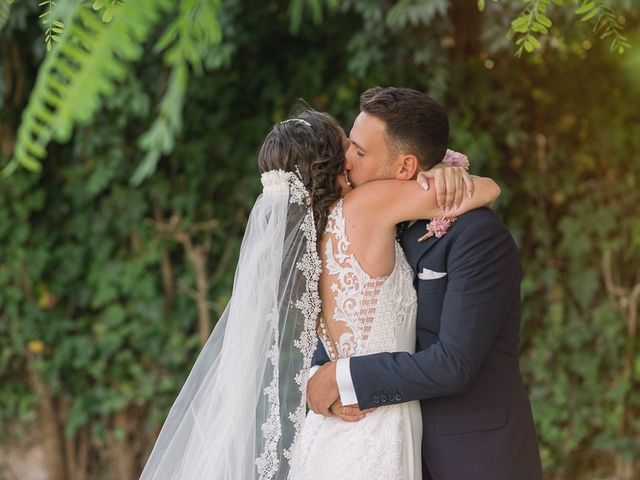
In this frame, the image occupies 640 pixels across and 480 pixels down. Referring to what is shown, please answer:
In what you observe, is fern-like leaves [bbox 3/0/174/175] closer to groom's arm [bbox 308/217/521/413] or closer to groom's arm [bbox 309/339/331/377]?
groom's arm [bbox 308/217/521/413]

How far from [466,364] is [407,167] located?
55cm

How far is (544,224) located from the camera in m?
4.84

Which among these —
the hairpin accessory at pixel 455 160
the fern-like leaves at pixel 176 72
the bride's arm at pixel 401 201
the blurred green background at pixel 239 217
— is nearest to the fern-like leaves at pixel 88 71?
the fern-like leaves at pixel 176 72

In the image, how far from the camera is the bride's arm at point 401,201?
218 cm

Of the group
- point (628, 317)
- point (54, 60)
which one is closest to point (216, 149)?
point (628, 317)

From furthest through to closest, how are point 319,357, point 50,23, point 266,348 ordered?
point 319,357 → point 266,348 → point 50,23

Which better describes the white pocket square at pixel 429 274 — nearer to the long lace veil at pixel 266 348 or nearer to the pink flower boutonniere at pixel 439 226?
the pink flower boutonniere at pixel 439 226

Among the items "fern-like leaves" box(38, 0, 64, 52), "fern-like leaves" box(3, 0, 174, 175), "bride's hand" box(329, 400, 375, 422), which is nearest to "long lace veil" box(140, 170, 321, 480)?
"bride's hand" box(329, 400, 375, 422)

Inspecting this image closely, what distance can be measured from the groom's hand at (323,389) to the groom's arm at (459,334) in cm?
8

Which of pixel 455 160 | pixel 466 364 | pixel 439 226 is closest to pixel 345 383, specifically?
pixel 466 364

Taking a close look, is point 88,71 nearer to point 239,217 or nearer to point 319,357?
point 319,357

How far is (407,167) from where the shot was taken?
2.27 metres

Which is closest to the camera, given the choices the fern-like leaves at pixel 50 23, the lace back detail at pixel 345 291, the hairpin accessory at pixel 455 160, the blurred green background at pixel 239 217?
the fern-like leaves at pixel 50 23

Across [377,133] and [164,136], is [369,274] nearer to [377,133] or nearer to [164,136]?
[377,133]
